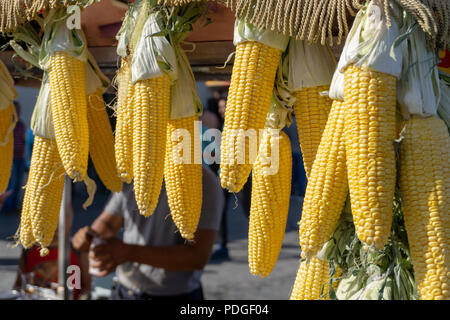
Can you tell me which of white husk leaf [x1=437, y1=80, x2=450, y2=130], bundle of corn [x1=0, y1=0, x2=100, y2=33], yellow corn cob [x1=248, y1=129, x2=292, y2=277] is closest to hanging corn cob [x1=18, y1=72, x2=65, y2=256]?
bundle of corn [x1=0, y1=0, x2=100, y2=33]

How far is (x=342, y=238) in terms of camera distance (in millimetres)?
1351

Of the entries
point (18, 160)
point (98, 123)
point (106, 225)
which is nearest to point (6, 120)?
point (98, 123)

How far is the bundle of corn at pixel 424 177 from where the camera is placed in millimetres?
1103

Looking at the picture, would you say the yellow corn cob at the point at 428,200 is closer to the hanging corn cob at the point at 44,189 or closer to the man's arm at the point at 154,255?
the hanging corn cob at the point at 44,189

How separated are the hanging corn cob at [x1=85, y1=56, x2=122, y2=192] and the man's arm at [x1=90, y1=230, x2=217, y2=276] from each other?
0.86m

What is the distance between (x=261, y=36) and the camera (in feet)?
4.43

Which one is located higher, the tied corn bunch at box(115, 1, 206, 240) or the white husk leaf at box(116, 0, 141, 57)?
the white husk leaf at box(116, 0, 141, 57)

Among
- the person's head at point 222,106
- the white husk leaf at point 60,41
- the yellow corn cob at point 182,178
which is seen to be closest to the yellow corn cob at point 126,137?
the yellow corn cob at point 182,178

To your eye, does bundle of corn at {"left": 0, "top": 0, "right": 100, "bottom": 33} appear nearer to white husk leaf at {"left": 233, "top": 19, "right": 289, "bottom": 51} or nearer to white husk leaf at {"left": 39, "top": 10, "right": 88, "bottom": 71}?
white husk leaf at {"left": 39, "top": 10, "right": 88, "bottom": 71}

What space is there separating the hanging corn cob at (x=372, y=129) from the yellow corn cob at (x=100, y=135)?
1.09m

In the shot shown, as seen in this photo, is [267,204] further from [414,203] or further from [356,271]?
[414,203]

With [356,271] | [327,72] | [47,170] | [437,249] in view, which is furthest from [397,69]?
[47,170]

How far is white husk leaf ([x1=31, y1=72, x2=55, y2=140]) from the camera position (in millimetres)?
1877

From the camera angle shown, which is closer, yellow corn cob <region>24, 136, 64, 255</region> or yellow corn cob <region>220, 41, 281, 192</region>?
yellow corn cob <region>220, 41, 281, 192</region>
